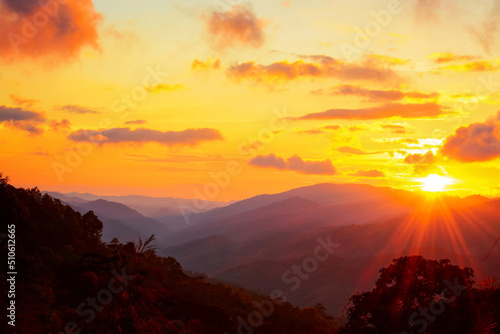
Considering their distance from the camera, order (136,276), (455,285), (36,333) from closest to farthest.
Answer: (136,276), (36,333), (455,285)

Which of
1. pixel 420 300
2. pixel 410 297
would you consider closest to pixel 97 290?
pixel 410 297

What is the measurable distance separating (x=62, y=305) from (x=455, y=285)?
21750mm

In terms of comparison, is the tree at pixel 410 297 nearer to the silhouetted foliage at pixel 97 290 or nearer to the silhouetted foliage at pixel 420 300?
the silhouetted foliage at pixel 420 300

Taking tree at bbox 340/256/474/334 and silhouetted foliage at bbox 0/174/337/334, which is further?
tree at bbox 340/256/474/334

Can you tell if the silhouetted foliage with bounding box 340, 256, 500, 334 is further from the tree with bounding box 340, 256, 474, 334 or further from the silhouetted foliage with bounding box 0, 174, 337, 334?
the silhouetted foliage with bounding box 0, 174, 337, 334

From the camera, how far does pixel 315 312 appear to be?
4766cm

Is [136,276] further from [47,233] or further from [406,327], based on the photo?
[47,233]

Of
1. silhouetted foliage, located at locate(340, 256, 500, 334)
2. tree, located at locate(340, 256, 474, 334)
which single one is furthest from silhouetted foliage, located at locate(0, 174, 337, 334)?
silhouetted foliage, located at locate(340, 256, 500, 334)

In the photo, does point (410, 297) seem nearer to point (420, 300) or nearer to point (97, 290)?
point (420, 300)

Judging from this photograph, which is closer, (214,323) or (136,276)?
(136,276)

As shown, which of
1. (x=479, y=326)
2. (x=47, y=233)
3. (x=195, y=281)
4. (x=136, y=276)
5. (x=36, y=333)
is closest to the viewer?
(x=136, y=276)

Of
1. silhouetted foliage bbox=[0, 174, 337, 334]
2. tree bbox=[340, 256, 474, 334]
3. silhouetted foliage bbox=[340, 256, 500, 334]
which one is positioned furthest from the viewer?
tree bbox=[340, 256, 474, 334]

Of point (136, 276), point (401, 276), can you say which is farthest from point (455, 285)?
point (136, 276)

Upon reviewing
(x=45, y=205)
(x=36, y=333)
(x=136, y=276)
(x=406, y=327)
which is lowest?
(x=406, y=327)
